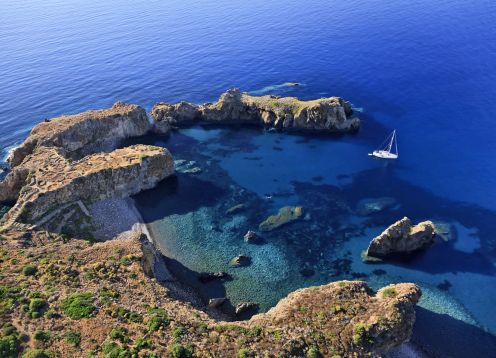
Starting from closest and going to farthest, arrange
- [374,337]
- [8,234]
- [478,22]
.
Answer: [374,337]
[8,234]
[478,22]

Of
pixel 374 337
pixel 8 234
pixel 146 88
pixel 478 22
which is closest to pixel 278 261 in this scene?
pixel 374 337

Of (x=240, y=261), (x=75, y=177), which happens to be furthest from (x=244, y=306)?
(x=75, y=177)

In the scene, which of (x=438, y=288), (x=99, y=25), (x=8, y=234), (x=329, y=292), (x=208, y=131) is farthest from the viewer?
(x=99, y=25)

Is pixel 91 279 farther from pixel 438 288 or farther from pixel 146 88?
pixel 146 88

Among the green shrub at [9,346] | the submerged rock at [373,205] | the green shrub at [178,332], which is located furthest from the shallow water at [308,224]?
the green shrub at [9,346]

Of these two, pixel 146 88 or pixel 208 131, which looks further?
pixel 146 88

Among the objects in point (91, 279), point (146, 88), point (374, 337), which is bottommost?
point (374, 337)
